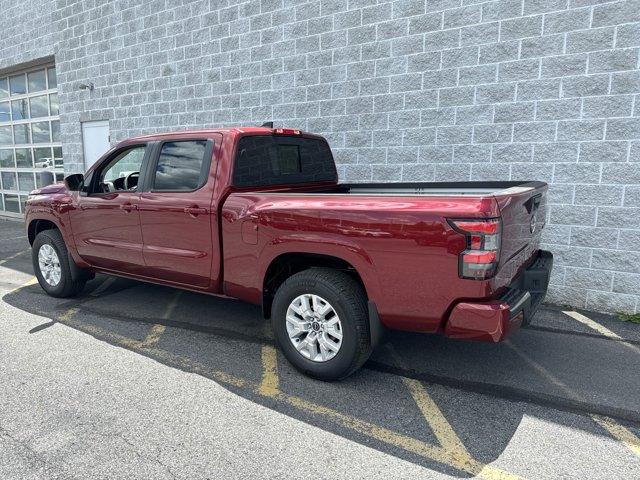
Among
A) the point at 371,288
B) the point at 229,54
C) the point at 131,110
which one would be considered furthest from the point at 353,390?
the point at 131,110

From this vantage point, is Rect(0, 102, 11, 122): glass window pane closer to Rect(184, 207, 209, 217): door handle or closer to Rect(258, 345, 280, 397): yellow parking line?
Rect(184, 207, 209, 217): door handle

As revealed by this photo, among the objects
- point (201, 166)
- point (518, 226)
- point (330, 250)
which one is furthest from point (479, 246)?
point (201, 166)

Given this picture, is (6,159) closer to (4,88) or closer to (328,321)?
(4,88)

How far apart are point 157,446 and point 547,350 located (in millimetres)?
3238

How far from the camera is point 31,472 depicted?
2.50 metres

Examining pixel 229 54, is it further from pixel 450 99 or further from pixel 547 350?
pixel 547 350

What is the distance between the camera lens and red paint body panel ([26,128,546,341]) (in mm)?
2881

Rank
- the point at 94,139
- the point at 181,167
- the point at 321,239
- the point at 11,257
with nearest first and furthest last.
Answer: the point at 321,239
the point at 181,167
the point at 11,257
the point at 94,139

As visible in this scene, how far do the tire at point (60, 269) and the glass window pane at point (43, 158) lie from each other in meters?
7.30

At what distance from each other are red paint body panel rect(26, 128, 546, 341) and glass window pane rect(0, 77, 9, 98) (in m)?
10.8

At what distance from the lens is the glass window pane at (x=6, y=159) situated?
13336mm

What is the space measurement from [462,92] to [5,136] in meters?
13.2

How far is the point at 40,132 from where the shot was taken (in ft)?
39.8

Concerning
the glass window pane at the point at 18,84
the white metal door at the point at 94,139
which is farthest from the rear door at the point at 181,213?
the glass window pane at the point at 18,84
